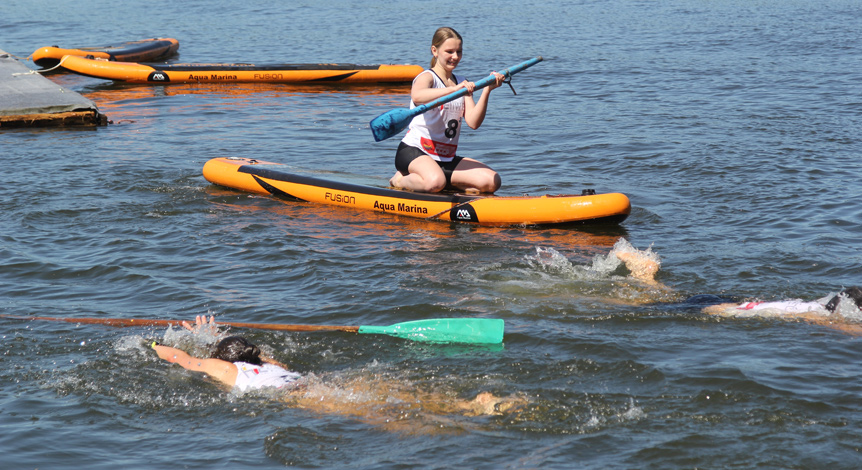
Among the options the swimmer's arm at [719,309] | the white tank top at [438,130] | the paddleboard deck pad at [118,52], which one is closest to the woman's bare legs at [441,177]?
the white tank top at [438,130]

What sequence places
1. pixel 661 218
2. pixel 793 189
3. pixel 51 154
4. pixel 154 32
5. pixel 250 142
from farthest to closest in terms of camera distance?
1. pixel 154 32
2. pixel 250 142
3. pixel 51 154
4. pixel 793 189
5. pixel 661 218

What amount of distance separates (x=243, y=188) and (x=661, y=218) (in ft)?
14.0

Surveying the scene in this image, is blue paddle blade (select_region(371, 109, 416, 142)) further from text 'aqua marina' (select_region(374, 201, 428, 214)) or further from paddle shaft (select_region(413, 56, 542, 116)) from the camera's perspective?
text 'aqua marina' (select_region(374, 201, 428, 214))

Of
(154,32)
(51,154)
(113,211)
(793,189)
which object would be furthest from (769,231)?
(154,32)

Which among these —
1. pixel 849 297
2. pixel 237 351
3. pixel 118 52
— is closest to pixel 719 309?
pixel 849 297

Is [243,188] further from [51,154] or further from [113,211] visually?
[51,154]

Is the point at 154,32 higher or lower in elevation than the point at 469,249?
higher

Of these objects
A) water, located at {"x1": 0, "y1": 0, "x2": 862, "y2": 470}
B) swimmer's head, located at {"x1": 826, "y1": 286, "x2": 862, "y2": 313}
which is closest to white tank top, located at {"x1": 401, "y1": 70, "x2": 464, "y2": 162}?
water, located at {"x1": 0, "y1": 0, "x2": 862, "y2": 470}

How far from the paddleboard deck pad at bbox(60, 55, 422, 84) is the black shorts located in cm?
807

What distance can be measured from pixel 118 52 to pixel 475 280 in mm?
13617

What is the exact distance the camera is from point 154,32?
22.3 meters

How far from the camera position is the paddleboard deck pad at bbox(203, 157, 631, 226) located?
23.3 ft

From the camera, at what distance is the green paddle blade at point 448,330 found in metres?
5.09

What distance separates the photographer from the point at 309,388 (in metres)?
4.61
